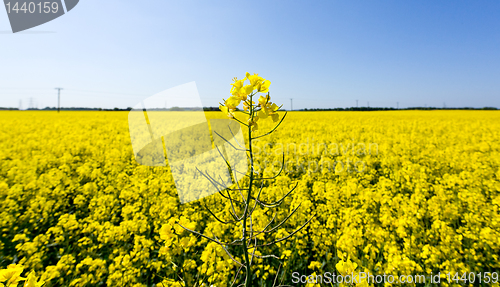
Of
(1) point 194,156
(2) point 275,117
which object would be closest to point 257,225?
(2) point 275,117

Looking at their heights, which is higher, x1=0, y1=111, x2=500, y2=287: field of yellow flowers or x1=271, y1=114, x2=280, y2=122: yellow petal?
x1=271, y1=114, x2=280, y2=122: yellow petal

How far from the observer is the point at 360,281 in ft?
4.55

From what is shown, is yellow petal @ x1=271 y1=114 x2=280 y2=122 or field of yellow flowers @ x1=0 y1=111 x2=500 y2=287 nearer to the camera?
yellow petal @ x1=271 y1=114 x2=280 y2=122

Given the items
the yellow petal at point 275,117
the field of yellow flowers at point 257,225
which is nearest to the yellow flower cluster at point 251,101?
the yellow petal at point 275,117

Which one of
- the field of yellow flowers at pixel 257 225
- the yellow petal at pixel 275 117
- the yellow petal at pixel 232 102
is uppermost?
the yellow petal at pixel 232 102

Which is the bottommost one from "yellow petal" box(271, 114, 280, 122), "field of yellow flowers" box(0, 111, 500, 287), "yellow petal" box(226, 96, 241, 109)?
"field of yellow flowers" box(0, 111, 500, 287)

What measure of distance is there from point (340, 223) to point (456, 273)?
116 centimetres

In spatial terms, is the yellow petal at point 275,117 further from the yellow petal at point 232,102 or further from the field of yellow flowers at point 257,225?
the field of yellow flowers at point 257,225

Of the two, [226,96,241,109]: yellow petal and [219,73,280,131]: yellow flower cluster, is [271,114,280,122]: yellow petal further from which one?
[226,96,241,109]: yellow petal

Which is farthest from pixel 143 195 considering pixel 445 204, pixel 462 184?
pixel 462 184

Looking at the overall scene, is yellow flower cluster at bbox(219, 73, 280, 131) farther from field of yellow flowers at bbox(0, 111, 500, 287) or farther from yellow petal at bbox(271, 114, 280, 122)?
field of yellow flowers at bbox(0, 111, 500, 287)

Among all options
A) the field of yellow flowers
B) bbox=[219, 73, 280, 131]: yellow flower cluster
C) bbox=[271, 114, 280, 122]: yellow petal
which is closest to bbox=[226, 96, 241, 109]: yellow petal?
bbox=[219, 73, 280, 131]: yellow flower cluster

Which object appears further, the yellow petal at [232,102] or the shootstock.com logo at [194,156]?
the shootstock.com logo at [194,156]

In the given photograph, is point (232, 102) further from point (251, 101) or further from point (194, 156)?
point (194, 156)
